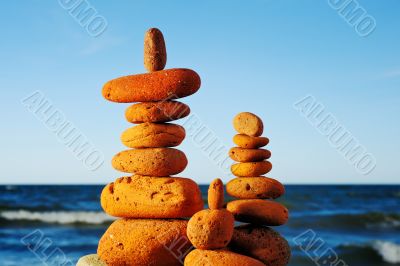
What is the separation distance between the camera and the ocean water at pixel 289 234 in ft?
60.7

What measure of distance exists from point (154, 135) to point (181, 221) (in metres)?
1.37

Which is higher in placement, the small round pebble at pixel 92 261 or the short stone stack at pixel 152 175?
the short stone stack at pixel 152 175

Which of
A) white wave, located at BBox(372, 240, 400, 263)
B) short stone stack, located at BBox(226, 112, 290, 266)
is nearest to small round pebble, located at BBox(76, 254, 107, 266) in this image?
short stone stack, located at BBox(226, 112, 290, 266)

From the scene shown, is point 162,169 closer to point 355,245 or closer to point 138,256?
point 138,256

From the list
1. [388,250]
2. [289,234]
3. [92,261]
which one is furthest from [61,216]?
[92,261]

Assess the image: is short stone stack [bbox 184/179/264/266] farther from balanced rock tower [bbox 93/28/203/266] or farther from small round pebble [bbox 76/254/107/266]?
small round pebble [bbox 76/254/107/266]

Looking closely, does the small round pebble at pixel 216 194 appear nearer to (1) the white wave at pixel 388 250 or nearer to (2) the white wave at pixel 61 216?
(1) the white wave at pixel 388 250

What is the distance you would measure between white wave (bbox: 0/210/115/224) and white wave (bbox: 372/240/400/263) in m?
14.2

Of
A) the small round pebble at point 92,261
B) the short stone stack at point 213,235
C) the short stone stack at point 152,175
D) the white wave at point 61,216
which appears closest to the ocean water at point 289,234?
the white wave at point 61,216

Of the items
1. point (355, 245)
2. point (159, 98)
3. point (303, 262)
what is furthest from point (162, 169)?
point (355, 245)

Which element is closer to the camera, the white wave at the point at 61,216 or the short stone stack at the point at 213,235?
the short stone stack at the point at 213,235

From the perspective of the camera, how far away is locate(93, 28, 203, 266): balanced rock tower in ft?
24.1

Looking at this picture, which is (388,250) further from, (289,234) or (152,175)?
(152,175)

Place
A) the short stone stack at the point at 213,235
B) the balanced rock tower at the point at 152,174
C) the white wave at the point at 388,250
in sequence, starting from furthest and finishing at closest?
the white wave at the point at 388,250 < the balanced rock tower at the point at 152,174 < the short stone stack at the point at 213,235
